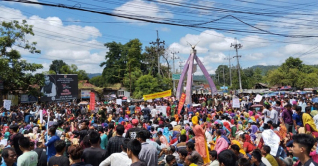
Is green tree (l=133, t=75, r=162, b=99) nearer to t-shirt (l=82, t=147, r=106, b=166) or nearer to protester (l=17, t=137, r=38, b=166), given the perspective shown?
t-shirt (l=82, t=147, r=106, b=166)

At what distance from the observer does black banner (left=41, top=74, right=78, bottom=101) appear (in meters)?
34.7

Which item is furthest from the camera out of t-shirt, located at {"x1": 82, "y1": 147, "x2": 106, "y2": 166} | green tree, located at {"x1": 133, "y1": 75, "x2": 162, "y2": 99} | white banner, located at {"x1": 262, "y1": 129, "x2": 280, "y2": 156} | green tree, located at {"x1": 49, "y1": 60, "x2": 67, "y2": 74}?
green tree, located at {"x1": 49, "y1": 60, "x2": 67, "y2": 74}

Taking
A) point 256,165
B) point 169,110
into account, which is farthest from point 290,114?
point 169,110

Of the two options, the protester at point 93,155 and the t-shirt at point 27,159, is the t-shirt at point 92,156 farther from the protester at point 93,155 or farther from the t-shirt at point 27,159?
the t-shirt at point 27,159

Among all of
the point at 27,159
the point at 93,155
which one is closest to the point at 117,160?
the point at 93,155

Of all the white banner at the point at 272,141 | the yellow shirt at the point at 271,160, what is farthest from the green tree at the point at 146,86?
the yellow shirt at the point at 271,160

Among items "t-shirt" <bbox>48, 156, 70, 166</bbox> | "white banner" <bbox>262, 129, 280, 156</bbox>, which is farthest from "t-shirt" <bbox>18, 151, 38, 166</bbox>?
"white banner" <bbox>262, 129, 280, 156</bbox>

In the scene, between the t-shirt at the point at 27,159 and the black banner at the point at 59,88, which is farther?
the black banner at the point at 59,88

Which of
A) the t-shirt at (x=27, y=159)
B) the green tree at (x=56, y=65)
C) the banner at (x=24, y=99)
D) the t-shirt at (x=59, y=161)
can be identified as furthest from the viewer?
the green tree at (x=56, y=65)

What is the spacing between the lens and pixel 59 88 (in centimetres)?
3538

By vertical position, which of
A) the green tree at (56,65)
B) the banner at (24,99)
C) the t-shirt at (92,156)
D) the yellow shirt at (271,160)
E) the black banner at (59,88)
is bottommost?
the yellow shirt at (271,160)

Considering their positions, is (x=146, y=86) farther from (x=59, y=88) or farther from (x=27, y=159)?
(x=27, y=159)

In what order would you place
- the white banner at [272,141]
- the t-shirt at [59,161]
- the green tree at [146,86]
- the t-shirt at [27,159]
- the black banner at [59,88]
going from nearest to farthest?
the t-shirt at [59,161] < the t-shirt at [27,159] < the white banner at [272,141] < the black banner at [59,88] < the green tree at [146,86]

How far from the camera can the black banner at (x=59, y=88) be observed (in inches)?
1366
